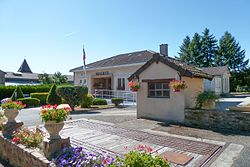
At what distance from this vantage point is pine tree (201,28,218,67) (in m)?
45.7

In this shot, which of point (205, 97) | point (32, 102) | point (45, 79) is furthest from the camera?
point (45, 79)

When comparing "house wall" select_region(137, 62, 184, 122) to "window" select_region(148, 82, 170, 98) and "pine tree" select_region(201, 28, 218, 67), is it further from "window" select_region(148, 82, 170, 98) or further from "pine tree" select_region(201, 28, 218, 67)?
"pine tree" select_region(201, 28, 218, 67)

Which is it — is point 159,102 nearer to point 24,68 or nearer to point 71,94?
point 71,94

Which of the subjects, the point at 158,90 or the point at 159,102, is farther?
the point at 158,90

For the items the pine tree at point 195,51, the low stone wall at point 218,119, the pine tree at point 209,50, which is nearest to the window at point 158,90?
the low stone wall at point 218,119

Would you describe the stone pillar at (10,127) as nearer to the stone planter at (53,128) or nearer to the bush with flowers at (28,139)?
the bush with flowers at (28,139)

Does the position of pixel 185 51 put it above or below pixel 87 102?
above

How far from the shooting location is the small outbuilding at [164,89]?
8.52 m

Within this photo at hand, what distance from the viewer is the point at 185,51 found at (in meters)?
48.8

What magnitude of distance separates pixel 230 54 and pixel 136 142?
46791 millimetres

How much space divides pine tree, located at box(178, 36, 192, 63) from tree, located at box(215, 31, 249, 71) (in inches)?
270

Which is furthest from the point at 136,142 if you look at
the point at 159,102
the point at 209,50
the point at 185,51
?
the point at 185,51

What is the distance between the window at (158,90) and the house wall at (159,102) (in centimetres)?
17

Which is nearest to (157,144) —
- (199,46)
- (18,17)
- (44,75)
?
(18,17)
